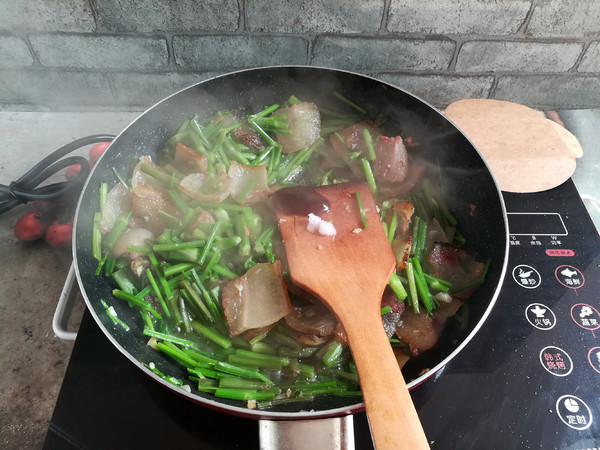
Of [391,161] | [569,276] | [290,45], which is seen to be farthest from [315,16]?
[569,276]

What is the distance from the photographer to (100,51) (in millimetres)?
1901

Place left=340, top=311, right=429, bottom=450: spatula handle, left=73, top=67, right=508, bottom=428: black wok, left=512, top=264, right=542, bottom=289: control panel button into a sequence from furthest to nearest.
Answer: left=512, top=264, right=542, bottom=289: control panel button → left=73, top=67, right=508, bottom=428: black wok → left=340, top=311, right=429, bottom=450: spatula handle

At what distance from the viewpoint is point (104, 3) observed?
5.75 ft

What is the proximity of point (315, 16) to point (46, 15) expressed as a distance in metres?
1.07

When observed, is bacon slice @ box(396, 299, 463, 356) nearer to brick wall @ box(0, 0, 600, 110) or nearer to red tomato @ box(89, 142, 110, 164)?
brick wall @ box(0, 0, 600, 110)

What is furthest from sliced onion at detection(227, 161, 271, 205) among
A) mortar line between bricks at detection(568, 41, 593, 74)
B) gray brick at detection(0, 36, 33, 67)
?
mortar line between bricks at detection(568, 41, 593, 74)

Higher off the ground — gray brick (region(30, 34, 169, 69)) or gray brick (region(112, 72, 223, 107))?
gray brick (region(30, 34, 169, 69))

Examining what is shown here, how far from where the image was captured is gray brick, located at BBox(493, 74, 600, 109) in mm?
2094

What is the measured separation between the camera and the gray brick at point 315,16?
5.84 feet

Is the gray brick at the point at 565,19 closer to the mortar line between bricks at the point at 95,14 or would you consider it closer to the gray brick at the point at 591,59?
the gray brick at the point at 591,59

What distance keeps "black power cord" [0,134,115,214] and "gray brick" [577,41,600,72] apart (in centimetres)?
210

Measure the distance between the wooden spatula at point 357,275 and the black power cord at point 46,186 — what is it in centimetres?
80

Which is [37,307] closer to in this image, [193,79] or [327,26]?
[193,79]

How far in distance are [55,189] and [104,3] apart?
0.76 m
